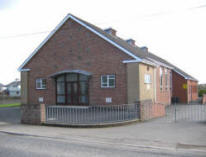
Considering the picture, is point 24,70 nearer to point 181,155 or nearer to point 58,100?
point 58,100

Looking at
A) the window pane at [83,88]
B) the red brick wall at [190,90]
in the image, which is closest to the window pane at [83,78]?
the window pane at [83,88]

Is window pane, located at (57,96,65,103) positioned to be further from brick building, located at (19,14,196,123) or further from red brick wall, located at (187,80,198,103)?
red brick wall, located at (187,80,198,103)

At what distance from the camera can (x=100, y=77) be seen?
56.9 ft

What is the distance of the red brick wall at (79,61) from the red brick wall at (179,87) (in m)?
13.0

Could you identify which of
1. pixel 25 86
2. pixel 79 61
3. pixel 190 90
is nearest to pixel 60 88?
pixel 79 61

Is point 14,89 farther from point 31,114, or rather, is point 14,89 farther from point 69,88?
point 31,114

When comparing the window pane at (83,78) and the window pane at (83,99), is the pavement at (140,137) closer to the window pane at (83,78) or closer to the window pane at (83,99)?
the window pane at (83,99)

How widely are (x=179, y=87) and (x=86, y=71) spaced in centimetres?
1437

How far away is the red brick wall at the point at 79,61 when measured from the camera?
54.7 feet

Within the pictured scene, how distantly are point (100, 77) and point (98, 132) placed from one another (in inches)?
338

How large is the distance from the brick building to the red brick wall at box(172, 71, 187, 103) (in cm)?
537

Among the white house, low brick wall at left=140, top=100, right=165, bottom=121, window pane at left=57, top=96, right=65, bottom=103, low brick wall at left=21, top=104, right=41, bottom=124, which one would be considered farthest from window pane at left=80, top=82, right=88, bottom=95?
the white house

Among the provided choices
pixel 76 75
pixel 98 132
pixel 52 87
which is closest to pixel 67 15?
pixel 76 75

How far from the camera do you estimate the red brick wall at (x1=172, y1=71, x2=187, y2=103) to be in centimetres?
2611
